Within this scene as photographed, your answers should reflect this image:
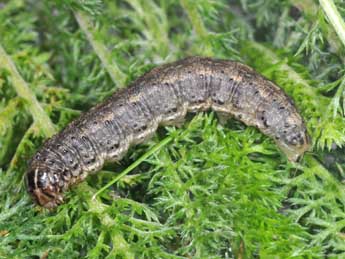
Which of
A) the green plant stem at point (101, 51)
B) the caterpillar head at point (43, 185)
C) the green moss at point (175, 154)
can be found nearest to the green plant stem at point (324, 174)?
the green moss at point (175, 154)

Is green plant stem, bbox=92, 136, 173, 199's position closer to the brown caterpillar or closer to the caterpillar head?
the brown caterpillar

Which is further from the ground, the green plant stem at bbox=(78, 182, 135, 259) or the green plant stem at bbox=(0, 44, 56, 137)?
the green plant stem at bbox=(0, 44, 56, 137)

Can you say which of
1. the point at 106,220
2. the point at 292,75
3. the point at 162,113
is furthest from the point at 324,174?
the point at 106,220

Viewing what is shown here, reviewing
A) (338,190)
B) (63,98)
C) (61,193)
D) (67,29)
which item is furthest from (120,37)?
(338,190)

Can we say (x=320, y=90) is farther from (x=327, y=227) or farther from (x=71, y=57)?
(x=71, y=57)

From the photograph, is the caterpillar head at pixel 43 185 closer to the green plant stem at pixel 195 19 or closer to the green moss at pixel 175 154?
the green moss at pixel 175 154

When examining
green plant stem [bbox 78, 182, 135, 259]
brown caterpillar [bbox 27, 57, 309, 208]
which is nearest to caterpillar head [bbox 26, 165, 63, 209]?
brown caterpillar [bbox 27, 57, 309, 208]
